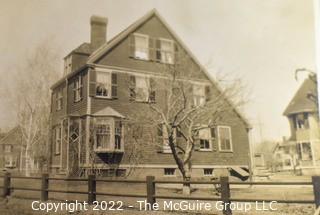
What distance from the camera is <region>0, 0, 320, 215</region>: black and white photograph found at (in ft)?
10.0

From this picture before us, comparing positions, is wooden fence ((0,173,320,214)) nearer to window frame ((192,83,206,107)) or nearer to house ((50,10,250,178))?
house ((50,10,250,178))

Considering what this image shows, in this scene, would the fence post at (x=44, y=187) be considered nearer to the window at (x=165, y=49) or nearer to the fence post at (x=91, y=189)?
the fence post at (x=91, y=189)

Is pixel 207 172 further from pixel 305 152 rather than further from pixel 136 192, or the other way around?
pixel 305 152

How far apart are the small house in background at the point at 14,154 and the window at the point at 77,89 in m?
0.59

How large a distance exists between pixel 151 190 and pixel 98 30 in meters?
1.55

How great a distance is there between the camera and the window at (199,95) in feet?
11.1

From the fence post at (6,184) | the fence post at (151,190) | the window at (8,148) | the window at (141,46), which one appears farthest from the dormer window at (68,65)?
the fence post at (151,190)

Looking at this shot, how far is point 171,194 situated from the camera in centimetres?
306

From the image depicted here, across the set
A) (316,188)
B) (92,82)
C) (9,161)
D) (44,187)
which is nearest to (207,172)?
(316,188)

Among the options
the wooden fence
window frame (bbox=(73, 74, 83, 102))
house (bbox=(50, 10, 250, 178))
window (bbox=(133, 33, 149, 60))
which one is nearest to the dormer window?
house (bbox=(50, 10, 250, 178))

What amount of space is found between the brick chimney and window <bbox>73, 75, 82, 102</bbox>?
0.34m

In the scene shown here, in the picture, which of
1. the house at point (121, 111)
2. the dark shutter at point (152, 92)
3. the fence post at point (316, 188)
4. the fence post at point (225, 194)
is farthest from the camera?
the dark shutter at point (152, 92)

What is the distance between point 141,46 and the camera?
11.5ft

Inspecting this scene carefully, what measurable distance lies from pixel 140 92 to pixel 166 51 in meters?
0.48
